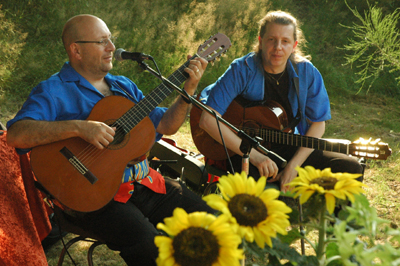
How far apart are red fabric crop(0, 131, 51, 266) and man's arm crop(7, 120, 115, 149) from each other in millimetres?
208

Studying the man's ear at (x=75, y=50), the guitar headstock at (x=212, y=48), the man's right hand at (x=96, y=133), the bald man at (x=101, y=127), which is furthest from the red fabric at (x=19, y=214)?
the guitar headstock at (x=212, y=48)

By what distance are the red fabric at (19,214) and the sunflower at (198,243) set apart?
152cm

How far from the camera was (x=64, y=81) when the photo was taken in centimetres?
225

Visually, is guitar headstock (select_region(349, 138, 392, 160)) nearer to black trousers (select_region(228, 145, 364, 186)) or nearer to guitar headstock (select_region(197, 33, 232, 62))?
black trousers (select_region(228, 145, 364, 186))

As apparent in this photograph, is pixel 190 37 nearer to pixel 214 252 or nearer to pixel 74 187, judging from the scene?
pixel 74 187

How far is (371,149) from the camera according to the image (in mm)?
2537

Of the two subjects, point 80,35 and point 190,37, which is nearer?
point 80,35

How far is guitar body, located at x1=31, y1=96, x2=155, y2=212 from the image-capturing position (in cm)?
194

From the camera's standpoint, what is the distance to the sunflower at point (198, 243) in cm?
77

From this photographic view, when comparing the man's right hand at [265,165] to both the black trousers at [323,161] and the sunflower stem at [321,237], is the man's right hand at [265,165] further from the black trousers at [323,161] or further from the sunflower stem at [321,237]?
the sunflower stem at [321,237]

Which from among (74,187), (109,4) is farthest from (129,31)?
(74,187)

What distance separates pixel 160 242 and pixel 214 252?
0.36 feet

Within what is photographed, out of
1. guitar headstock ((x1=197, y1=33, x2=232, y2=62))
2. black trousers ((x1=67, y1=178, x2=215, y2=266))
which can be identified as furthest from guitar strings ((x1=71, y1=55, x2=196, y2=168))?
black trousers ((x1=67, y1=178, x2=215, y2=266))

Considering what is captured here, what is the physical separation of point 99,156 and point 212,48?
2.96 feet
